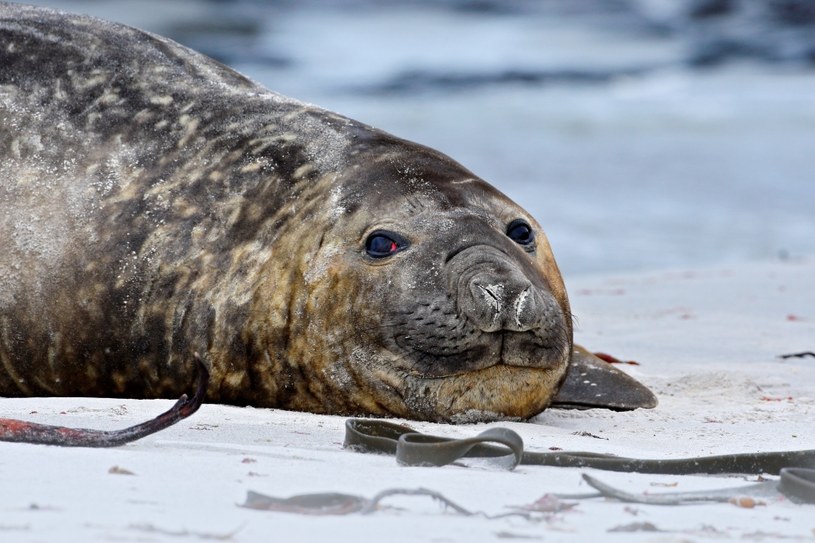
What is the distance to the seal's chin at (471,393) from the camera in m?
4.12

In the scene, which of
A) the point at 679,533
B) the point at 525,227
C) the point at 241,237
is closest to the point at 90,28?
the point at 241,237

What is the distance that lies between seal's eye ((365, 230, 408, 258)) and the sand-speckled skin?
24 mm

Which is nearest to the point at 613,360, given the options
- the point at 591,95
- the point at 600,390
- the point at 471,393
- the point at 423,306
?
the point at 600,390

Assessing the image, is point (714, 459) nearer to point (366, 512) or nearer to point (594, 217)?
point (366, 512)

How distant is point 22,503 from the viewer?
2.43 metres

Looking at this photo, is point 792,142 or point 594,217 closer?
point 594,217

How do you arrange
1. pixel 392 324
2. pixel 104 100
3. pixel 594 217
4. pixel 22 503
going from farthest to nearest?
pixel 594 217 → pixel 104 100 → pixel 392 324 → pixel 22 503

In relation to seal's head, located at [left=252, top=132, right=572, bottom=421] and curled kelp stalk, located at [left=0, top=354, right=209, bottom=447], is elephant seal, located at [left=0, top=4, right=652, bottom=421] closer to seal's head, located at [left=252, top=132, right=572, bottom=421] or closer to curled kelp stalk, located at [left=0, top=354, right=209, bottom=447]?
seal's head, located at [left=252, top=132, right=572, bottom=421]

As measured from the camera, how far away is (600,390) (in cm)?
480

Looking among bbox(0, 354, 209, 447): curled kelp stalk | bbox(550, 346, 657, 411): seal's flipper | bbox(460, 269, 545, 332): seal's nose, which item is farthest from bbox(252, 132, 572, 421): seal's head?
bbox(0, 354, 209, 447): curled kelp stalk

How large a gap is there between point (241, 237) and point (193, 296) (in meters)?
0.24

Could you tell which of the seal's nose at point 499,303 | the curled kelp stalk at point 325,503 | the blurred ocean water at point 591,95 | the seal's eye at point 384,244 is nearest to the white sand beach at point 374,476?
the curled kelp stalk at point 325,503

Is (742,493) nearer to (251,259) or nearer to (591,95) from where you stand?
(251,259)

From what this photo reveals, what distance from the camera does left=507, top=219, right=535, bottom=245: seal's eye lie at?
4.39 metres
